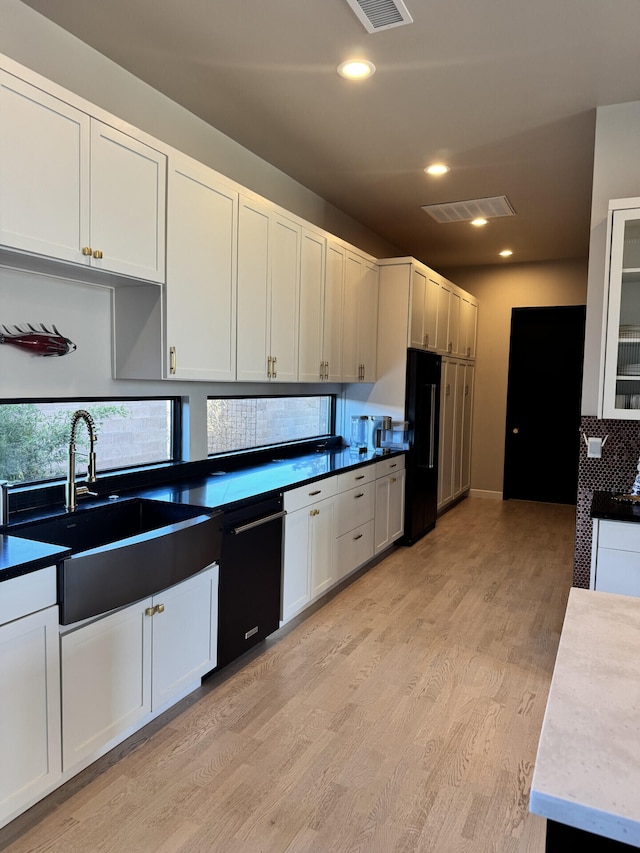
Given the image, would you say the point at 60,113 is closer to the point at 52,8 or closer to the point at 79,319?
the point at 52,8

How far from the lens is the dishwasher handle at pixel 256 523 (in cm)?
275

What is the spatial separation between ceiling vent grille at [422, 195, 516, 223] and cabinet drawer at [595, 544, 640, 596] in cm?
306

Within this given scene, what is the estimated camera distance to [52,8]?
93.4 inches

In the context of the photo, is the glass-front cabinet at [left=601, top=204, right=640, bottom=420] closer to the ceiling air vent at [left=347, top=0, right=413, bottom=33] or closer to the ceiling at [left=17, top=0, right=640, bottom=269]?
the ceiling at [left=17, top=0, right=640, bottom=269]

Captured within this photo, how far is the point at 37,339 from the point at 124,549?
1.00 meters

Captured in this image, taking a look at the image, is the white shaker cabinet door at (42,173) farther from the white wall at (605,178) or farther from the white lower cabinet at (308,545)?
the white wall at (605,178)

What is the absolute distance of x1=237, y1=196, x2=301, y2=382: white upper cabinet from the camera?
3283 millimetres

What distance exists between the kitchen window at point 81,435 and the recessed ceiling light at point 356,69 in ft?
6.24

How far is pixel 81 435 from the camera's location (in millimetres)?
2807

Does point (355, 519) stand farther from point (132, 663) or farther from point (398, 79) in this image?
point (398, 79)

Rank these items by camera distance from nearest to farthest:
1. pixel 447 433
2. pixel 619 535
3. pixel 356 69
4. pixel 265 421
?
pixel 619 535, pixel 356 69, pixel 265 421, pixel 447 433

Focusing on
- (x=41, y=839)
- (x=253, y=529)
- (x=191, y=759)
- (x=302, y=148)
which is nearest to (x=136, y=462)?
(x=253, y=529)

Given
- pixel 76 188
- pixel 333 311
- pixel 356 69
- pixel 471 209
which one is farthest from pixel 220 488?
pixel 471 209

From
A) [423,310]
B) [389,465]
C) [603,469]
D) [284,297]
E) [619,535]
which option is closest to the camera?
[619,535]
